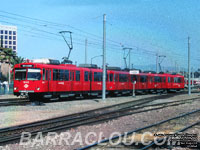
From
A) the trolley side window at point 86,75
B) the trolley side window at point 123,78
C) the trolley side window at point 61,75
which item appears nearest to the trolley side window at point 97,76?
the trolley side window at point 86,75

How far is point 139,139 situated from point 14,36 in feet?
471

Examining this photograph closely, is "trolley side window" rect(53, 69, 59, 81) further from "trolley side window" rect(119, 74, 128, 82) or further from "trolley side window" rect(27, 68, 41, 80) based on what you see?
"trolley side window" rect(119, 74, 128, 82)


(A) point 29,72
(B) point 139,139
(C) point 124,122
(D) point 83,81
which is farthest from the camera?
(D) point 83,81

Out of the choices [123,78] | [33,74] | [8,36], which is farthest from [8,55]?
[8,36]

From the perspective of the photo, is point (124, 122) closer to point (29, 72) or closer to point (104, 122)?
point (104, 122)

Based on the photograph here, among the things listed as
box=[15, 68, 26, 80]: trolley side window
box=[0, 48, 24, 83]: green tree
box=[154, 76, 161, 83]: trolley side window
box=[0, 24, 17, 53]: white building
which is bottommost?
box=[154, 76, 161, 83]: trolley side window

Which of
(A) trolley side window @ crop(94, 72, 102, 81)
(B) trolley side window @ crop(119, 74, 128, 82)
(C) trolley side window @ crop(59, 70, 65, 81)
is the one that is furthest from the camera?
(B) trolley side window @ crop(119, 74, 128, 82)

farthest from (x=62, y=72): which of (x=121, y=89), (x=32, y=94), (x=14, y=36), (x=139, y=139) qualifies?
(x=14, y=36)

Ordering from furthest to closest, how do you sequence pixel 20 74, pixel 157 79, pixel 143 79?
pixel 157 79 → pixel 143 79 → pixel 20 74

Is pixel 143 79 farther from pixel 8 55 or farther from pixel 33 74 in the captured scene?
pixel 8 55

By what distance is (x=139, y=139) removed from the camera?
984 cm

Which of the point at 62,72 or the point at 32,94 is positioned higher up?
the point at 62,72

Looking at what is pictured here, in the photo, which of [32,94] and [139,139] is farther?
[32,94]

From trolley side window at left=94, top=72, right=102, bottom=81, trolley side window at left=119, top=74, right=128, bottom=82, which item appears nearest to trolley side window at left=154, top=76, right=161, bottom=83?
trolley side window at left=119, top=74, right=128, bottom=82
